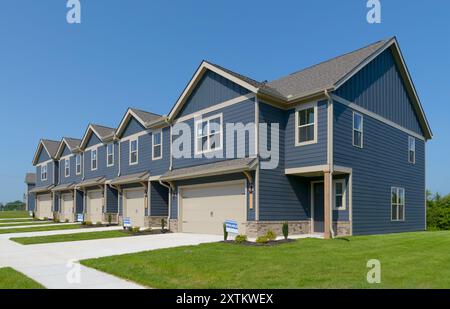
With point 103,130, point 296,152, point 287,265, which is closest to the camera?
point 287,265

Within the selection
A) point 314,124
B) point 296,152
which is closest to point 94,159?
point 296,152

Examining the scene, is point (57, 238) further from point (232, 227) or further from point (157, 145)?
point (232, 227)

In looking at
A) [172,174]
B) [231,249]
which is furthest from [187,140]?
[231,249]

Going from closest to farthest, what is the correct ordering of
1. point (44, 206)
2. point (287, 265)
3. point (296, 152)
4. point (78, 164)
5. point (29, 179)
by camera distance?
1. point (287, 265)
2. point (296, 152)
3. point (78, 164)
4. point (44, 206)
5. point (29, 179)

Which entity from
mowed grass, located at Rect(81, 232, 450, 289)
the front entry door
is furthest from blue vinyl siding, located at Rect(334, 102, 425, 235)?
mowed grass, located at Rect(81, 232, 450, 289)

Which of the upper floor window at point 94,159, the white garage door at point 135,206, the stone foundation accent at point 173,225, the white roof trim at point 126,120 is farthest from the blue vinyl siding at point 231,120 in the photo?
the upper floor window at point 94,159

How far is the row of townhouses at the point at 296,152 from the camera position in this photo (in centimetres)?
1602

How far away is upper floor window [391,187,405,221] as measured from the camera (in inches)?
776

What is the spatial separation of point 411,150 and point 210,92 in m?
12.3

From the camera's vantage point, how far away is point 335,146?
15.7 meters

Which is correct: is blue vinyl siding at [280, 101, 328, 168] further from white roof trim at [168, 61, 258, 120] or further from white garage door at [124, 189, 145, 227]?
white garage door at [124, 189, 145, 227]

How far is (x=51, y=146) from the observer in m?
41.7

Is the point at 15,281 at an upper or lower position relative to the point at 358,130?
lower

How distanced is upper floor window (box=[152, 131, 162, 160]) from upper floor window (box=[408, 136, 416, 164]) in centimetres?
1451
